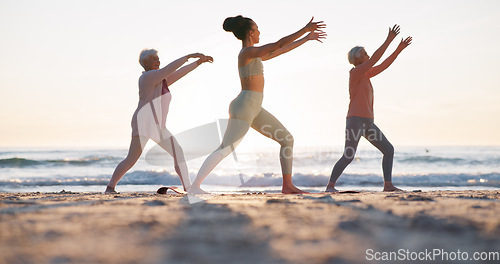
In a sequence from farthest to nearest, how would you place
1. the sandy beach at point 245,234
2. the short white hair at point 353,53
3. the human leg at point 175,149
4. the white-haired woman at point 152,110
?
1. the short white hair at point 353,53
2. the human leg at point 175,149
3. the white-haired woman at point 152,110
4. the sandy beach at point 245,234

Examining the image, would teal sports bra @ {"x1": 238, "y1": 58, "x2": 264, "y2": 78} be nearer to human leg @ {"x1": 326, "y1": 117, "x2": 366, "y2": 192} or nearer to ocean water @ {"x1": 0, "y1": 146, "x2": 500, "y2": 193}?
human leg @ {"x1": 326, "y1": 117, "x2": 366, "y2": 192}

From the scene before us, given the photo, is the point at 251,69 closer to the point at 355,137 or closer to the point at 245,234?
the point at 355,137

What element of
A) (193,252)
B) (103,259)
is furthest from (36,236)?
(193,252)

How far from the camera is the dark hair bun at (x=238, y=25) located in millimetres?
5168

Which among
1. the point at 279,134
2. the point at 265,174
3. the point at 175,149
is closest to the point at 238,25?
the point at 279,134

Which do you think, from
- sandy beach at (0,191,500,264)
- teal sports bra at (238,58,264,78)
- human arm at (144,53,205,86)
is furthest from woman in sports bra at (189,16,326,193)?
sandy beach at (0,191,500,264)

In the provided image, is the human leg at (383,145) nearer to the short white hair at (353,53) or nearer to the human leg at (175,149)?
the short white hair at (353,53)

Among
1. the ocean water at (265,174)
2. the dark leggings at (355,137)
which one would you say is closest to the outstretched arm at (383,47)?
the dark leggings at (355,137)

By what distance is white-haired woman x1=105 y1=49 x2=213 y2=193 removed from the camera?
5.57 metres

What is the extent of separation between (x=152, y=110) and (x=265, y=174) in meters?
12.3

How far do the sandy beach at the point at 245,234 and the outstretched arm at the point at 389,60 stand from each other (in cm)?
339

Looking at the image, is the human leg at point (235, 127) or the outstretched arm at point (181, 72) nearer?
the human leg at point (235, 127)

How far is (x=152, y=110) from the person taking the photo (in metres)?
5.63

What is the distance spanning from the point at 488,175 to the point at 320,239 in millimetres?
18607
